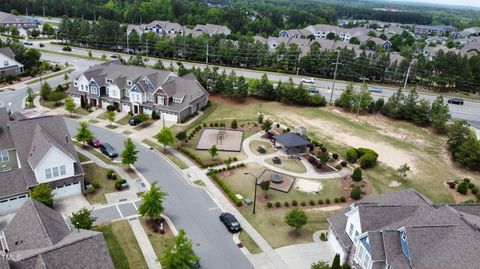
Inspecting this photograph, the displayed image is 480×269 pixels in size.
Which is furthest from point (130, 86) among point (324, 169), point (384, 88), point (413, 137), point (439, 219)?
point (384, 88)

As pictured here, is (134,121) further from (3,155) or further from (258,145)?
(3,155)

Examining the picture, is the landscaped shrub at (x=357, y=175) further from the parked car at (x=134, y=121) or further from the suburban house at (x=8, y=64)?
the suburban house at (x=8, y=64)

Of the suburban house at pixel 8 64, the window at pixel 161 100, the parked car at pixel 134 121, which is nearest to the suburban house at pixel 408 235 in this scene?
the parked car at pixel 134 121

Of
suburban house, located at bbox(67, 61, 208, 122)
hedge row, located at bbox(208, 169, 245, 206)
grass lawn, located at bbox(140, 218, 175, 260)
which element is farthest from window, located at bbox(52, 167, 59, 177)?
suburban house, located at bbox(67, 61, 208, 122)

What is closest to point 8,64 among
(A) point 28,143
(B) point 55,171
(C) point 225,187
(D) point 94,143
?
(D) point 94,143

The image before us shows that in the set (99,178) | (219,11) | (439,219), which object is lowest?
(99,178)

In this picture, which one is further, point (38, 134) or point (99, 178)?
point (99, 178)

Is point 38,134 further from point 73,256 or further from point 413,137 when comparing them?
point 413,137
